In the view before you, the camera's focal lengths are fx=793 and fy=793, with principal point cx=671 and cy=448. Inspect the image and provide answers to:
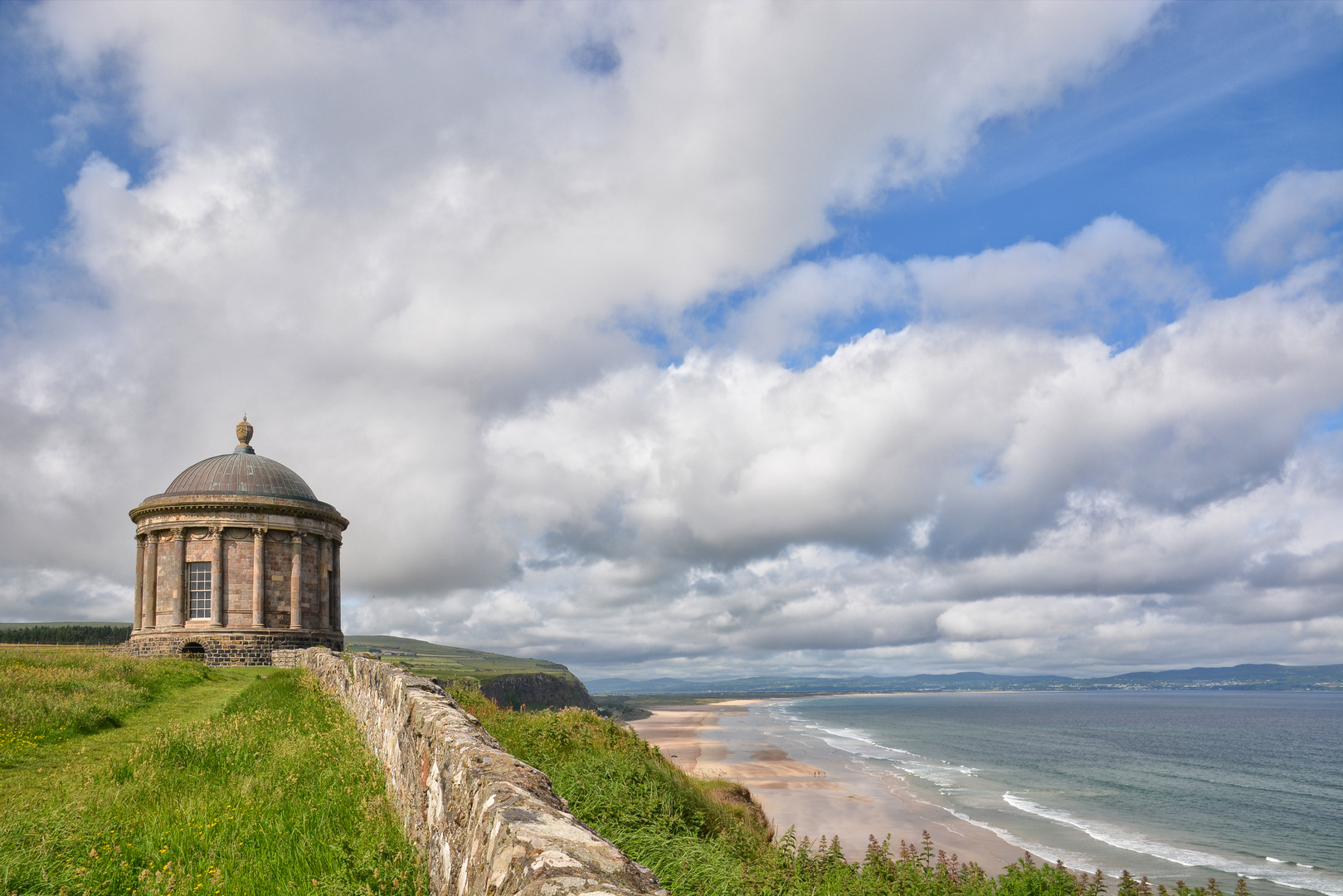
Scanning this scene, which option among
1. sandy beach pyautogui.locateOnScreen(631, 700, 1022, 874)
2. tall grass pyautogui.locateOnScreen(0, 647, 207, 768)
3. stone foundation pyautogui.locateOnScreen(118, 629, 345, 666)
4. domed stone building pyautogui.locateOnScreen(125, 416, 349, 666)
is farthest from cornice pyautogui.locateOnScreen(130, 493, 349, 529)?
sandy beach pyautogui.locateOnScreen(631, 700, 1022, 874)

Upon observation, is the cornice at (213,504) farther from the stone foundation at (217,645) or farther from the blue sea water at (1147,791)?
the blue sea water at (1147,791)

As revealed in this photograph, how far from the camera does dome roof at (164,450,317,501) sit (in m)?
40.6

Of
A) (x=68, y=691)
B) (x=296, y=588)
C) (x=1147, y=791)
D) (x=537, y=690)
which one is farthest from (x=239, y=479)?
(x=537, y=690)

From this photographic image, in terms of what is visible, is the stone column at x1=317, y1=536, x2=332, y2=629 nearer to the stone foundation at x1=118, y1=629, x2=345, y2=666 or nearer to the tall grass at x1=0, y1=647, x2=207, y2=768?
the stone foundation at x1=118, y1=629, x2=345, y2=666

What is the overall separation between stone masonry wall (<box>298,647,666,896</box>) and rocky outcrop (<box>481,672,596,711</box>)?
99.8 m

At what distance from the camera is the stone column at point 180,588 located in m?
39.2

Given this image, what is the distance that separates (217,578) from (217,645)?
3290mm

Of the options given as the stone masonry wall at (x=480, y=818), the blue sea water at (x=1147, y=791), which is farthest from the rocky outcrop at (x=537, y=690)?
the stone masonry wall at (x=480, y=818)

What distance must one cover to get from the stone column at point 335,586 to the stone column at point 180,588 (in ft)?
23.5

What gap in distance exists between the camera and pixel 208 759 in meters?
10.7

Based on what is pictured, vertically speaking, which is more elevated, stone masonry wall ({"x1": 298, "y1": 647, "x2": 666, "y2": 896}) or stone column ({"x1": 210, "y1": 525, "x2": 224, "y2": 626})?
stone column ({"x1": 210, "y1": 525, "x2": 224, "y2": 626})

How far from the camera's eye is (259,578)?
3978 cm

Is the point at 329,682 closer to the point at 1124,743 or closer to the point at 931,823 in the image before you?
the point at 931,823

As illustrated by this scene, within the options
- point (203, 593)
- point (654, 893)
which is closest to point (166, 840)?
point (654, 893)
